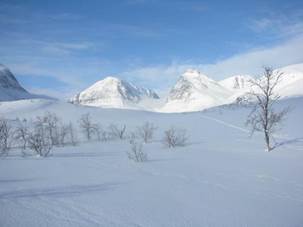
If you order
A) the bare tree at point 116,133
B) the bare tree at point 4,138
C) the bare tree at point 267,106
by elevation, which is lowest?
the bare tree at point 116,133

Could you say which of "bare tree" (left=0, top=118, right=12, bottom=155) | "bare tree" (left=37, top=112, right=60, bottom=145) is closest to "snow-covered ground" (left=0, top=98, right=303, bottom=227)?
"bare tree" (left=0, top=118, right=12, bottom=155)

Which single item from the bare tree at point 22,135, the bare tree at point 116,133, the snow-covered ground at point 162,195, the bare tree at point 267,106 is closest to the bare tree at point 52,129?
the bare tree at point 22,135

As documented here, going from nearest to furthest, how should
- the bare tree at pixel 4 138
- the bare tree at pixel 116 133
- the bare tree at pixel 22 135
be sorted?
the bare tree at pixel 4 138 < the bare tree at pixel 22 135 < the bare tree at pixel 116 133

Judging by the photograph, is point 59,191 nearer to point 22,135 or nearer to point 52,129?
point 22,135

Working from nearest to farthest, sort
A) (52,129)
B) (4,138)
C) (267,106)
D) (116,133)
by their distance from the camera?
(267,106) → (4,138) → (52,129) → (116,133)

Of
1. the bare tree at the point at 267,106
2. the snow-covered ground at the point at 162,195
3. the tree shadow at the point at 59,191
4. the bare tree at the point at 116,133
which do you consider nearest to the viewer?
the snow-covered ground at the point at 162,195

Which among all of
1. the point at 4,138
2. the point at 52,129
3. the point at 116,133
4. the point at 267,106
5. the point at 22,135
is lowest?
the point at 116,133

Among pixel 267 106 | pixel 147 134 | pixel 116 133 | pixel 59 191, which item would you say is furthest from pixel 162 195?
pixel 116 133

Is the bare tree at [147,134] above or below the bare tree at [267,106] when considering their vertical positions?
below

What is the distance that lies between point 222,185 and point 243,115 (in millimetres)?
74265

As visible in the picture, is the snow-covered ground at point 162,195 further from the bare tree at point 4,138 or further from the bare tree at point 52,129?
the bare tree at point 52,129

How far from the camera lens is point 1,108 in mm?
131875

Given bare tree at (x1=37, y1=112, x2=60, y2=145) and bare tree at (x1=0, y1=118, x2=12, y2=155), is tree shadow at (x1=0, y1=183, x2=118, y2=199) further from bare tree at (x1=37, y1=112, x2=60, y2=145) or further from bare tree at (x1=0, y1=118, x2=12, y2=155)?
bare tree at (x1=37, y1=112, x2=60, y2=145)

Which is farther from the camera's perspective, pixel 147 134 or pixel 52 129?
pixel 52 129
